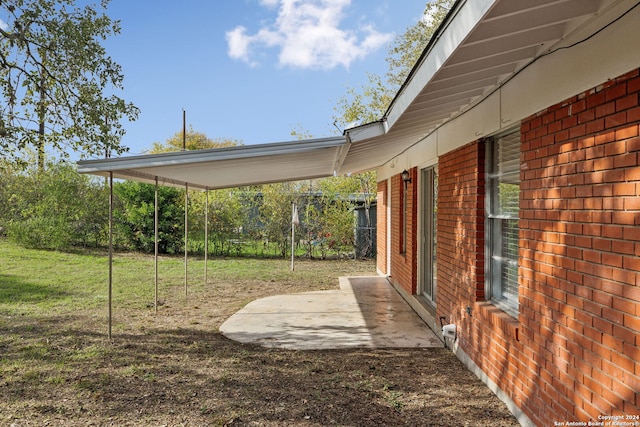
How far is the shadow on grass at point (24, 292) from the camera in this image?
8.91 m

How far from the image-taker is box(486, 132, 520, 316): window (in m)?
4.07

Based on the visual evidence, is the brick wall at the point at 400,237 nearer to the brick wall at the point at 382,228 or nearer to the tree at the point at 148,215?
the brick wall at the point at 382,228

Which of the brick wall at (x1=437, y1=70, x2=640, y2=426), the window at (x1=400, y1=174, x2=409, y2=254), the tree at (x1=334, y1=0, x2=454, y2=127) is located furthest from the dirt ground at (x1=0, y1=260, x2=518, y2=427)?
the tree at (x1=334, y1=0, x2=454, y2=127)

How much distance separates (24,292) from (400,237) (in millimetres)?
7994

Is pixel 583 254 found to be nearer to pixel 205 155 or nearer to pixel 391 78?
pixel 205 155

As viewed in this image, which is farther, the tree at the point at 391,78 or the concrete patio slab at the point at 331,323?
the tree at the point at 391,78

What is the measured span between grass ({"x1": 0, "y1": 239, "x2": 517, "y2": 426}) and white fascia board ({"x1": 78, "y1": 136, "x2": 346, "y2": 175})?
222 centimetres

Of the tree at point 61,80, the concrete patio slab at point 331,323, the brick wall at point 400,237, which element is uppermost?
the tree at point 61,80

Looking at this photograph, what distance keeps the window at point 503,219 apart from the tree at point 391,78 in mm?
12276

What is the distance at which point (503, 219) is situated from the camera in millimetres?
4367

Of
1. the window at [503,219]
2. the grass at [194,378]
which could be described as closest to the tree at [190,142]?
the grass at [194,378]

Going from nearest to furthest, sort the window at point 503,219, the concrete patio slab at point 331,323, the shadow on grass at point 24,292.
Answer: the window at point 503,219, the concrete patio slab at point 331,323, the shadow on grass at point 24,292

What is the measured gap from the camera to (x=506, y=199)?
4254 mm

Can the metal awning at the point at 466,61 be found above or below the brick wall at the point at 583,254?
above
